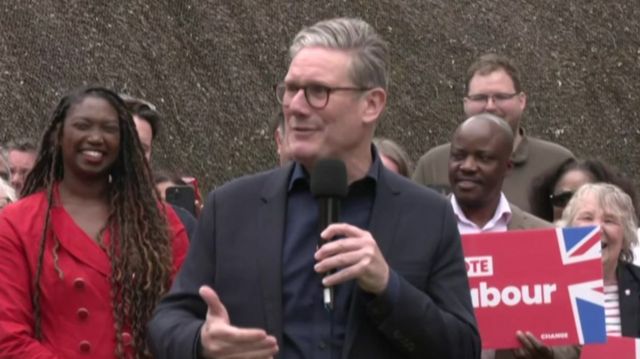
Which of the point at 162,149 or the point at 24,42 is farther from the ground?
the point at 24,42

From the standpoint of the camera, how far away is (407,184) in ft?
14.7

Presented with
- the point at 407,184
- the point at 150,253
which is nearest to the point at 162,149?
the point at 150,253

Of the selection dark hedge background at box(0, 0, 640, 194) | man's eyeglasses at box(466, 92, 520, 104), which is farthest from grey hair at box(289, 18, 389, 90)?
dark hedge background at box(0, 0, 640, 194)

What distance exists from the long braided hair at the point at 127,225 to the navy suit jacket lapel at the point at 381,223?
1444mm

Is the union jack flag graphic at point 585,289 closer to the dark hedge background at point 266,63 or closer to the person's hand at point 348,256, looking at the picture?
the person's hand at point 348,256

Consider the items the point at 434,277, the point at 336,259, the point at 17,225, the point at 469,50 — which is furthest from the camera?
the point at 469,50

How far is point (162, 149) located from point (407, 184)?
7.35 m

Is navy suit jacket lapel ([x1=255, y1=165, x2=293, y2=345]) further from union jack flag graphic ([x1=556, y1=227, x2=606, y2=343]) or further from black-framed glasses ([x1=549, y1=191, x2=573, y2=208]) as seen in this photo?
black-framed glasses ([x1=549, y1=191, x2=573, y2=208])

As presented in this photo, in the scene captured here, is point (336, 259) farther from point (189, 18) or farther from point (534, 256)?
point (189, 18)

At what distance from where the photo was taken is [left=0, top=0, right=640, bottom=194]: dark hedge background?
11.6 metres

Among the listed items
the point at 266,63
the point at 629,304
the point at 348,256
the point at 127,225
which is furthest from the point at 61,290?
the point at 266,63

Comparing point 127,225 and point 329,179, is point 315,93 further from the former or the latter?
point 127,225

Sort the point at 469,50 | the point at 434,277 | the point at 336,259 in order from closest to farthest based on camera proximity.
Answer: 1. the point at 336,259
2. the point at 434,277
3. the point at 469,50

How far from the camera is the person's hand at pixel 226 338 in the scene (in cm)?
399
